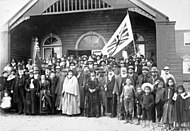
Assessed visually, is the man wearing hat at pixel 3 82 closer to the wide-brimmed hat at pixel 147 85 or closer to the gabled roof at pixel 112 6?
the gabled roof at pixel 112 6

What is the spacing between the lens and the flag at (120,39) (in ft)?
12.3

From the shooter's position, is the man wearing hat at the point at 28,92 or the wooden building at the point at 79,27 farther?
the man wearing hat at the point at 28,92

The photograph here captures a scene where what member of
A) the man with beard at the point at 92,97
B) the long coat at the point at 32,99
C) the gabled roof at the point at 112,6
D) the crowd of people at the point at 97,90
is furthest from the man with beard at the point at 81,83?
the gabled roof at the point at 112,6

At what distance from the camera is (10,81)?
3996mm

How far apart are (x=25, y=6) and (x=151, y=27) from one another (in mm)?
1832

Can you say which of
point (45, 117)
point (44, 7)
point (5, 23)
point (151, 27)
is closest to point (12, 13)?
point (5, 23)

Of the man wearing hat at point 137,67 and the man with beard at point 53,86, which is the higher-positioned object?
the man wearing hat at point 137,67

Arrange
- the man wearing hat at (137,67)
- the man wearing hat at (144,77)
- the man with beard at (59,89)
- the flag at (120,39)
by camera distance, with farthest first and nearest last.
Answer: the man with beard at (59,89), the flag at (120,39), the man wearing hat at (137,67), the man wearing hat at (144,77)

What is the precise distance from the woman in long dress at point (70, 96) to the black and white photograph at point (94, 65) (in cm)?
1

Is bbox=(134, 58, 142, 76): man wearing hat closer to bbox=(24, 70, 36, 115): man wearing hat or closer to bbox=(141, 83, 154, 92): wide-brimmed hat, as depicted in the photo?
bbox=(141, 83, 154, 92): wide-brimmed hat

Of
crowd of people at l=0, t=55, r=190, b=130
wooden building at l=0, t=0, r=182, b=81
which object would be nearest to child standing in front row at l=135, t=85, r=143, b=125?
crowd of people at l=0, t=55, r=190, b=130

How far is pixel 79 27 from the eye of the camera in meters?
4.21

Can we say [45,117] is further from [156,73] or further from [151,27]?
[151,27]

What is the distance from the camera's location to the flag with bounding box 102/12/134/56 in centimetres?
375
